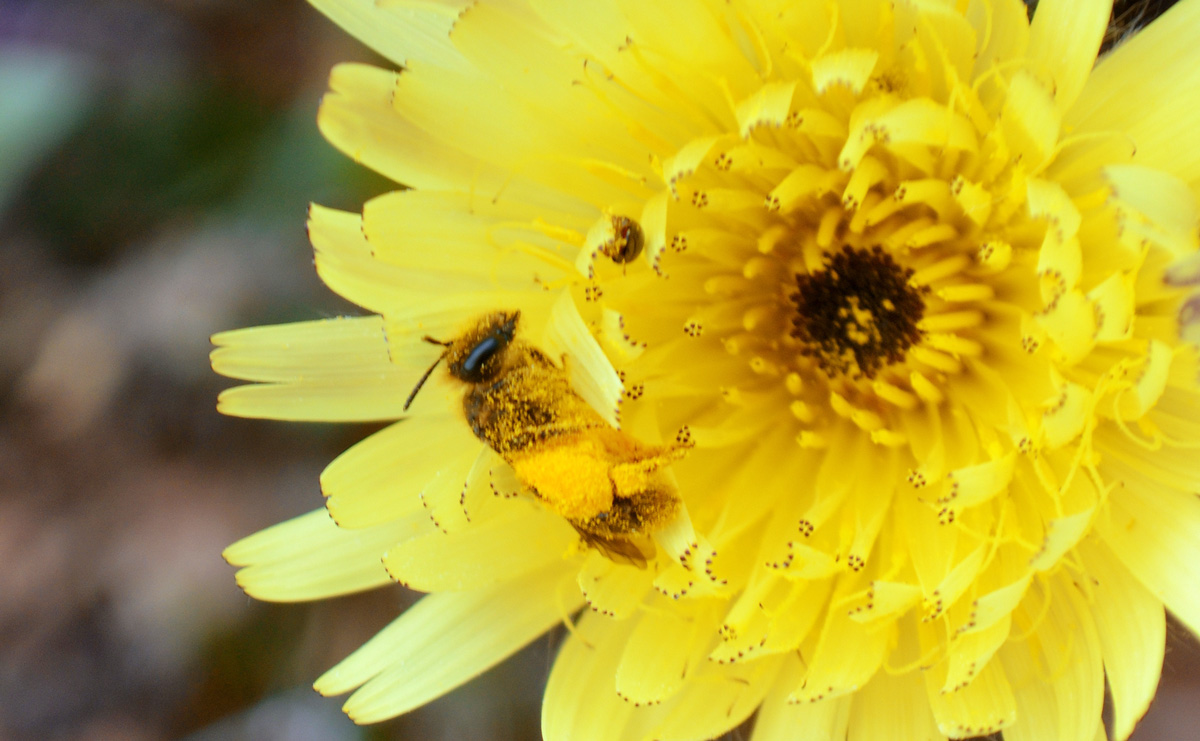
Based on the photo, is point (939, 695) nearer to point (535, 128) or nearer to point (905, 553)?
point (905, 553)

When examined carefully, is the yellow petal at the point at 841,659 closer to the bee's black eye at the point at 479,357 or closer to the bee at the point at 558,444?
the bee at the point at 558,444

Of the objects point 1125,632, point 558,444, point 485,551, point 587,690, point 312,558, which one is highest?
point 1125,632

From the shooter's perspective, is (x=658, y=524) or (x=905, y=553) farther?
(x=905, y=553)

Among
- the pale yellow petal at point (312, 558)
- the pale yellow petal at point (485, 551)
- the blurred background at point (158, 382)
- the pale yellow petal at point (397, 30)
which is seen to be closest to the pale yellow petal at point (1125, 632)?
the pale yellow petal at point (485, 551)

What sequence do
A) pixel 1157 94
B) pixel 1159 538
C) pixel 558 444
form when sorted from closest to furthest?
pixel 1157 94
pixel 1159 538
pixel 558 444

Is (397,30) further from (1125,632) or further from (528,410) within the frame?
(1125,632)

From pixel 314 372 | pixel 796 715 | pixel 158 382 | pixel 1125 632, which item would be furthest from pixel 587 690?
pixel 158 382

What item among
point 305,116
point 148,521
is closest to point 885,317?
point 305,116

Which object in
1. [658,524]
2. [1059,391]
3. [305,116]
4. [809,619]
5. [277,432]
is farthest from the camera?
[277,432]
